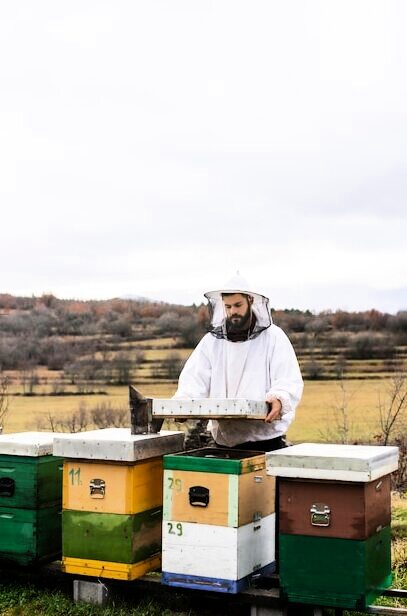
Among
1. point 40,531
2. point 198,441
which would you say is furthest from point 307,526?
point 198,441

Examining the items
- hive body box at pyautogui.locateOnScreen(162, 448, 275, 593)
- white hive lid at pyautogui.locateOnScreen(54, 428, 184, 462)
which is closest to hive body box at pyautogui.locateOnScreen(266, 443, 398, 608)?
hive body box at pyautogui.locateOnScreen(162, 448, 275, 593)

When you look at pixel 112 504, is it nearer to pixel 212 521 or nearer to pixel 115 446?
pixel 115 446

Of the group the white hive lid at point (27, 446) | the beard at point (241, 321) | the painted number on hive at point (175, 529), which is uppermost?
the beard at point (241, 321)

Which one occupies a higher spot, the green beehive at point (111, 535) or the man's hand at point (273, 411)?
the man's hand at point (273, 411)

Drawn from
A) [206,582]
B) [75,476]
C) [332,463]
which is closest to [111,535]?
[75,476]

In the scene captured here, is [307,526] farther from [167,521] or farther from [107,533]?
[107,533]

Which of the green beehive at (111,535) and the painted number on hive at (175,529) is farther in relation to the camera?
the green beehive at (111,535)

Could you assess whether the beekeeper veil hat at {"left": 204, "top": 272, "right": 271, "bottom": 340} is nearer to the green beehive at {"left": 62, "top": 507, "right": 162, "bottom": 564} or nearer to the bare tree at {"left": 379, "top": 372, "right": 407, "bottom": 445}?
the green beehive at {"left": 62, "top": 507, "right": 162, "bottom": 564}

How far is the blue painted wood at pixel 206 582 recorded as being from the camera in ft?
14.0

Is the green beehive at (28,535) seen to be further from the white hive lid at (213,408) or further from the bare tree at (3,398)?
the bare tree at (3,398)

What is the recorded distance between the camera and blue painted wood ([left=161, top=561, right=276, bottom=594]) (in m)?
4.28

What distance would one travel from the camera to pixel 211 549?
4.32 m

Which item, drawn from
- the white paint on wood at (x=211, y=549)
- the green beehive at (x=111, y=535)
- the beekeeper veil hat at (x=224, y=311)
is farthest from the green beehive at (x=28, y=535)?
the beekeeper veil hat at (x=224, y=311)

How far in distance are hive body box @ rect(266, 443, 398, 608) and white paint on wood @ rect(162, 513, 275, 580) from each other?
0.24m
